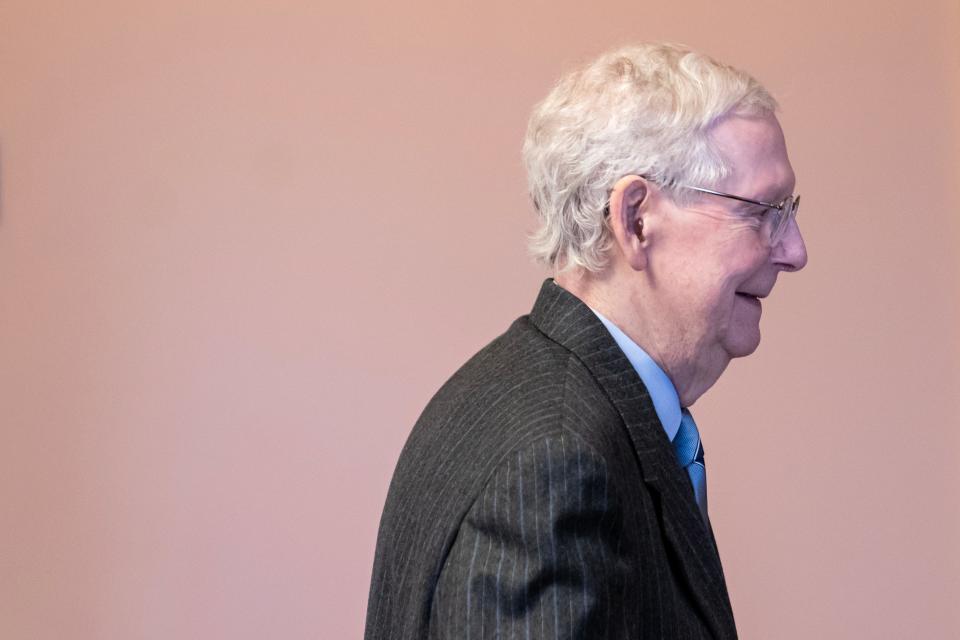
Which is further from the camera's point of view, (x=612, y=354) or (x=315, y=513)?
(x=315, y=513)

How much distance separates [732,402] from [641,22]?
0.90m

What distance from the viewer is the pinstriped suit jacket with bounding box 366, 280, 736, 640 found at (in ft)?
3.25

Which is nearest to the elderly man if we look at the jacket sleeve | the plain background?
the jacket sleeve

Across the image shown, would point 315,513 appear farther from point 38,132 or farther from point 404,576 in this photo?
point 404,576

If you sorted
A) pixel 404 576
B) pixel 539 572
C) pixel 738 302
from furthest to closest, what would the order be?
1. pixel 738 302
2. pixel 404 576
3. pixel 539 572

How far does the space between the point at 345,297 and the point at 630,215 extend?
1347mm

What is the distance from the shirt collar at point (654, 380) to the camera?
129 cm

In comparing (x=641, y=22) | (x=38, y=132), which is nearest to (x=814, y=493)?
(x=641, y=22)

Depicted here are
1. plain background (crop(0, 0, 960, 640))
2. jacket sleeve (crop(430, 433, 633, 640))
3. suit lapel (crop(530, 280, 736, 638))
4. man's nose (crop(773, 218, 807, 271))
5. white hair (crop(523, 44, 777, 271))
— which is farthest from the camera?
plain background (crop(0, 0, 960, 640))

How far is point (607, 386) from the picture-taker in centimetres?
117

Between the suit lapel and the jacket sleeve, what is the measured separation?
0.14 metres

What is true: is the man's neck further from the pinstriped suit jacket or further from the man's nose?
the man's nose

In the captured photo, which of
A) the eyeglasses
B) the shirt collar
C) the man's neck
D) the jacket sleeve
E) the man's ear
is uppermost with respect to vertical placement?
the eyeglasses

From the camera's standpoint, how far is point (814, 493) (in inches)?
104
